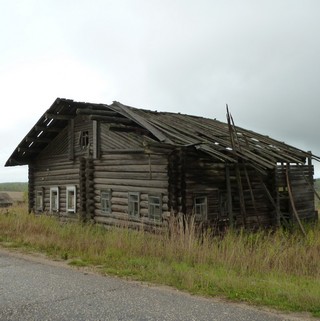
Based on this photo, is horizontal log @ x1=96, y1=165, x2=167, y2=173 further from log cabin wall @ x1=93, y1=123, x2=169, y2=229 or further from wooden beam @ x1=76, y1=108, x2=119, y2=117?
wooden beam @ x1=76, y1=108, x2=119, y2=117

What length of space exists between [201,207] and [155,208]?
1719 mm

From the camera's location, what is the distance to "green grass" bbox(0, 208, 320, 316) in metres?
5.89

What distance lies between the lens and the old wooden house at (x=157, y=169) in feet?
43.8

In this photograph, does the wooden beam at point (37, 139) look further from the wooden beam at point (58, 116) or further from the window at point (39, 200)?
the window at point (39, 200)

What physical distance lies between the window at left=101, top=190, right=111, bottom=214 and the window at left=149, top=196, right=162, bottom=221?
2.92m

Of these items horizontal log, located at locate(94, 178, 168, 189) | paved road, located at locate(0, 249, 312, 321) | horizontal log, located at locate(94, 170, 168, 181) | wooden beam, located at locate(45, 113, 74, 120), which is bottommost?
paved road, located at locate(0, 249, 312, 321)

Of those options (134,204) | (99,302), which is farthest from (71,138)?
(99,302)

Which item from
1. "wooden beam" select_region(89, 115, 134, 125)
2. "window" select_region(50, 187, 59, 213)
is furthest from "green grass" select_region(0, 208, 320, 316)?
"window" select_region(50, 187, 59, 213)

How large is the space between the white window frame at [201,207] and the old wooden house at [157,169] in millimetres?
36

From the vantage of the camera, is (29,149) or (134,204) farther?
(29,149)

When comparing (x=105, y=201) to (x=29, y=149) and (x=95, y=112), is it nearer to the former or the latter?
(x=95, y=112)

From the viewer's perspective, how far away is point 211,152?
12.0m

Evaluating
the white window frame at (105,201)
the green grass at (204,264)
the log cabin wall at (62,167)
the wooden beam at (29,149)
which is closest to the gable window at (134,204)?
the white window frame at (105,201)

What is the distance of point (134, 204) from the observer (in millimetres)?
15375
